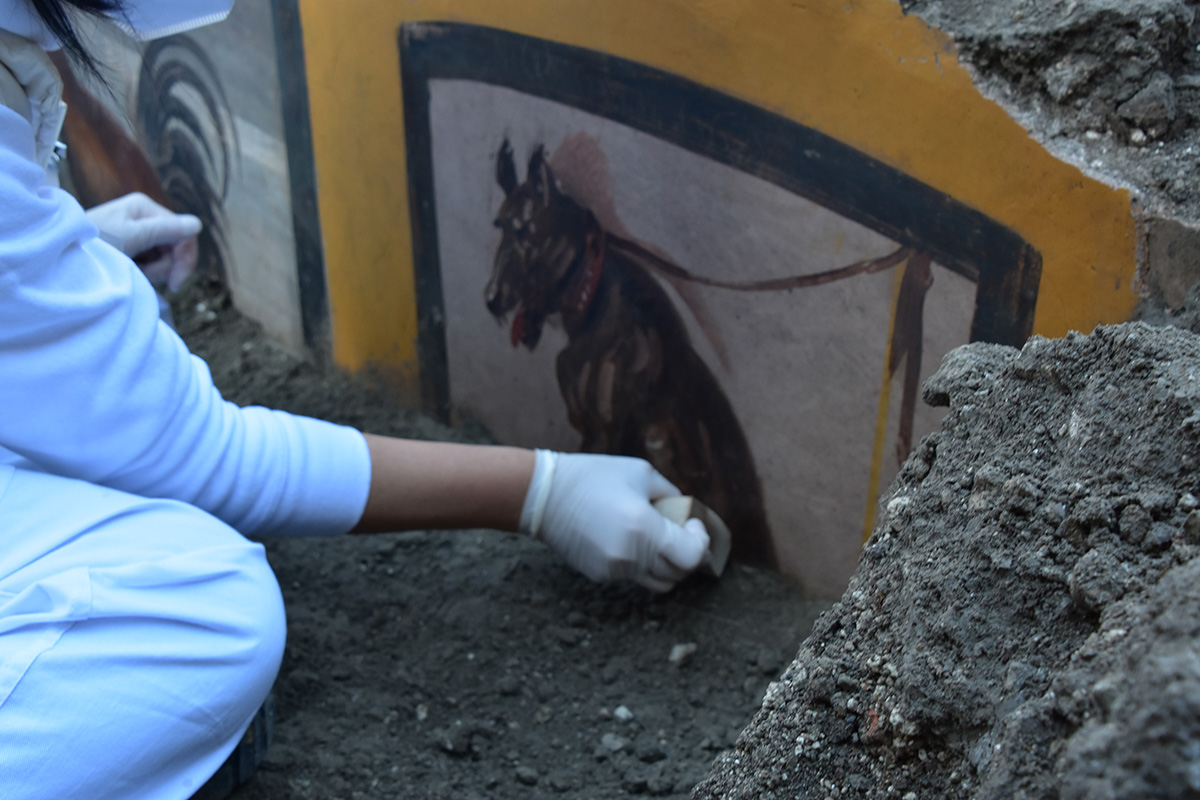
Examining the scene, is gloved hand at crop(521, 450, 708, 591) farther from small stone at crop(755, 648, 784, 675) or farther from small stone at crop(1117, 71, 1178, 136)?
small stone at crop(1117, 71, 1178, 136)

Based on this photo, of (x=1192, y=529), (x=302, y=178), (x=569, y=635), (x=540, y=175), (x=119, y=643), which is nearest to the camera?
(x=1192, y=529)

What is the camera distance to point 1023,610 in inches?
29.5

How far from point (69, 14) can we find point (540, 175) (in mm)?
760

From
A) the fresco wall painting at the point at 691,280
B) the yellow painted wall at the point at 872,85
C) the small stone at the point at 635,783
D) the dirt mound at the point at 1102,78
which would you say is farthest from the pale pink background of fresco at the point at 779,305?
the small stone at the point at 635,783

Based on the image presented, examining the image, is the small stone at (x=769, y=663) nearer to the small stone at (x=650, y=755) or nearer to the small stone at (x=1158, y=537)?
the small stone at (x=650, y=755)

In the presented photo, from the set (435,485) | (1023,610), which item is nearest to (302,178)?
(435,485)

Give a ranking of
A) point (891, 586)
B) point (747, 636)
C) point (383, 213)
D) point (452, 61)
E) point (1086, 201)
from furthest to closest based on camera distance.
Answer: point (383, 213)
point (452, 61)
point (747, 636)
point (1086, 201)
point (891, 586)

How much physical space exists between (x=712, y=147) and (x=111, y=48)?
1.63 meters

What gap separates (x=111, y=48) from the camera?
7.81 ft

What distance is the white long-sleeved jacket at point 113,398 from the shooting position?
43.0 inches

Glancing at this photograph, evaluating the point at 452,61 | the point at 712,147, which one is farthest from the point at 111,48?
the point at 712,147

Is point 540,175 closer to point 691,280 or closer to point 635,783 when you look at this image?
point 691,280

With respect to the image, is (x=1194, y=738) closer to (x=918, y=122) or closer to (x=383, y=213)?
(x=918, y=122)

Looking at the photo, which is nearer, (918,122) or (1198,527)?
(1198,527)
